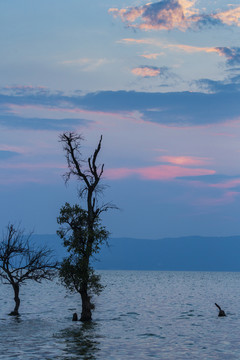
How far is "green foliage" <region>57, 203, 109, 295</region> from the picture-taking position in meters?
47.9

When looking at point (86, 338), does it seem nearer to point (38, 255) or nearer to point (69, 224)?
point (69, 224)

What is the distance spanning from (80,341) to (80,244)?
35.3 feet

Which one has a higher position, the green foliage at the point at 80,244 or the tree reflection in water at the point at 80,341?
the green foliage at the point at 80,244

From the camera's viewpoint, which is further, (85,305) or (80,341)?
(85,305)

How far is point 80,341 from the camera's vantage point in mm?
40000

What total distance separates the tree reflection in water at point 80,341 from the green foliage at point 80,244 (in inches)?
152

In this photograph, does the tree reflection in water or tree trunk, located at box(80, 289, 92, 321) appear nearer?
the tree reflection in water

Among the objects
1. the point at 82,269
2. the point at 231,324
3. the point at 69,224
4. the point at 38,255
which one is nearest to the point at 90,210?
the point at 69,224

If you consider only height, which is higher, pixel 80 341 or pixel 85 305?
pixel 85 305

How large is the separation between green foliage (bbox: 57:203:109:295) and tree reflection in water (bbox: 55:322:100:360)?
3.86m

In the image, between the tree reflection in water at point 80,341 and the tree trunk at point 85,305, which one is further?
the tree trunk at point 85,305

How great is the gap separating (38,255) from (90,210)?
9.69 meters

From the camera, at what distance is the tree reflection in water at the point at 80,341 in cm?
3400

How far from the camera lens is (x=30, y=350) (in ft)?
115
